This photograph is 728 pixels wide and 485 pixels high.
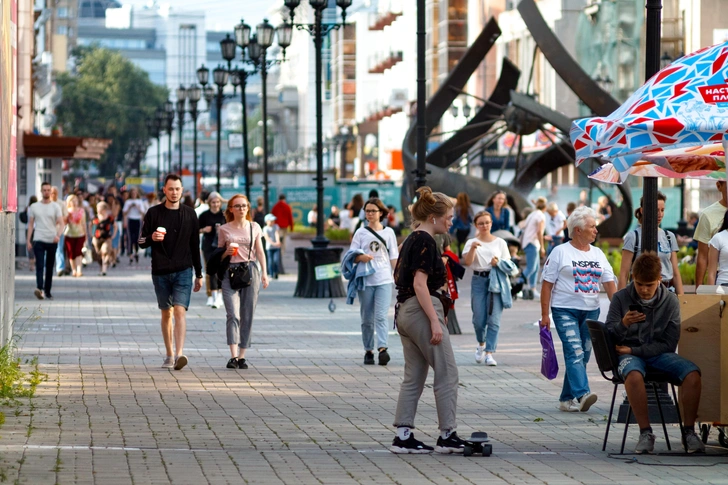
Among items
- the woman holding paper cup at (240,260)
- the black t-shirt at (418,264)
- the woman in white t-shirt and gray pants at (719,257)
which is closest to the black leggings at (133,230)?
the woman holding paper cup at (240,260)

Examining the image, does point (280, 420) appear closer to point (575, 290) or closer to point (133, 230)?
point (575, 290)

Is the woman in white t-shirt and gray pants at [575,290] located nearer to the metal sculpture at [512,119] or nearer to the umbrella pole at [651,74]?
the umbrella pole at [651,74]

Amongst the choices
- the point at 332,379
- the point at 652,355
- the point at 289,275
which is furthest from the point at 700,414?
the point at 289,275

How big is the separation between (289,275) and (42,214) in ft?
31.7

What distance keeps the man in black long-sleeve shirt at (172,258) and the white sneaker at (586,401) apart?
4163mm

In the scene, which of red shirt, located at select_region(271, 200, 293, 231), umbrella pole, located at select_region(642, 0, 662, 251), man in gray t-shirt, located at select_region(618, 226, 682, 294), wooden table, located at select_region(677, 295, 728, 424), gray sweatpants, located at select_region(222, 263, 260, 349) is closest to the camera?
wooden table, located at select_region(677, 295, 728, 424)

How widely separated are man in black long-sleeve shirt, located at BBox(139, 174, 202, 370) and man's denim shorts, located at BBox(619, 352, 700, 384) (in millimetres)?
5488

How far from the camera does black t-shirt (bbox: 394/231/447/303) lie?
29.0 ft

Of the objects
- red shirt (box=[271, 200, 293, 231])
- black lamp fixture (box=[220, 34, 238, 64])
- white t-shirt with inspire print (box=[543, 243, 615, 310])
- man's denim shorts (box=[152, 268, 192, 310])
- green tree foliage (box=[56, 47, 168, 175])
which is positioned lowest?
man's denim shorts (box=[152, 268, 192, 310])

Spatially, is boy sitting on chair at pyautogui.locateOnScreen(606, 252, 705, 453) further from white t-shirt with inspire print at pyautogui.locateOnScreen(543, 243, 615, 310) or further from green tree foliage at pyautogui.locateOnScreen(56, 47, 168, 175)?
green tree foliage at pyautogui.locateOnScreen(56, 47, 168, 175)

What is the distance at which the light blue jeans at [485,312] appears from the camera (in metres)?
14.1

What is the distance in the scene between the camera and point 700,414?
8.99 metres

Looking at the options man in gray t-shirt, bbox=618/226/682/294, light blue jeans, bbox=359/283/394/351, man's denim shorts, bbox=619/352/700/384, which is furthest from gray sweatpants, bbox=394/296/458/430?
light blue jeans, bbox=359/283/394/351

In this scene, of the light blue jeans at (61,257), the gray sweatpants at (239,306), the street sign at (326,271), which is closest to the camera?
the gray sweatpants at (239,306)
